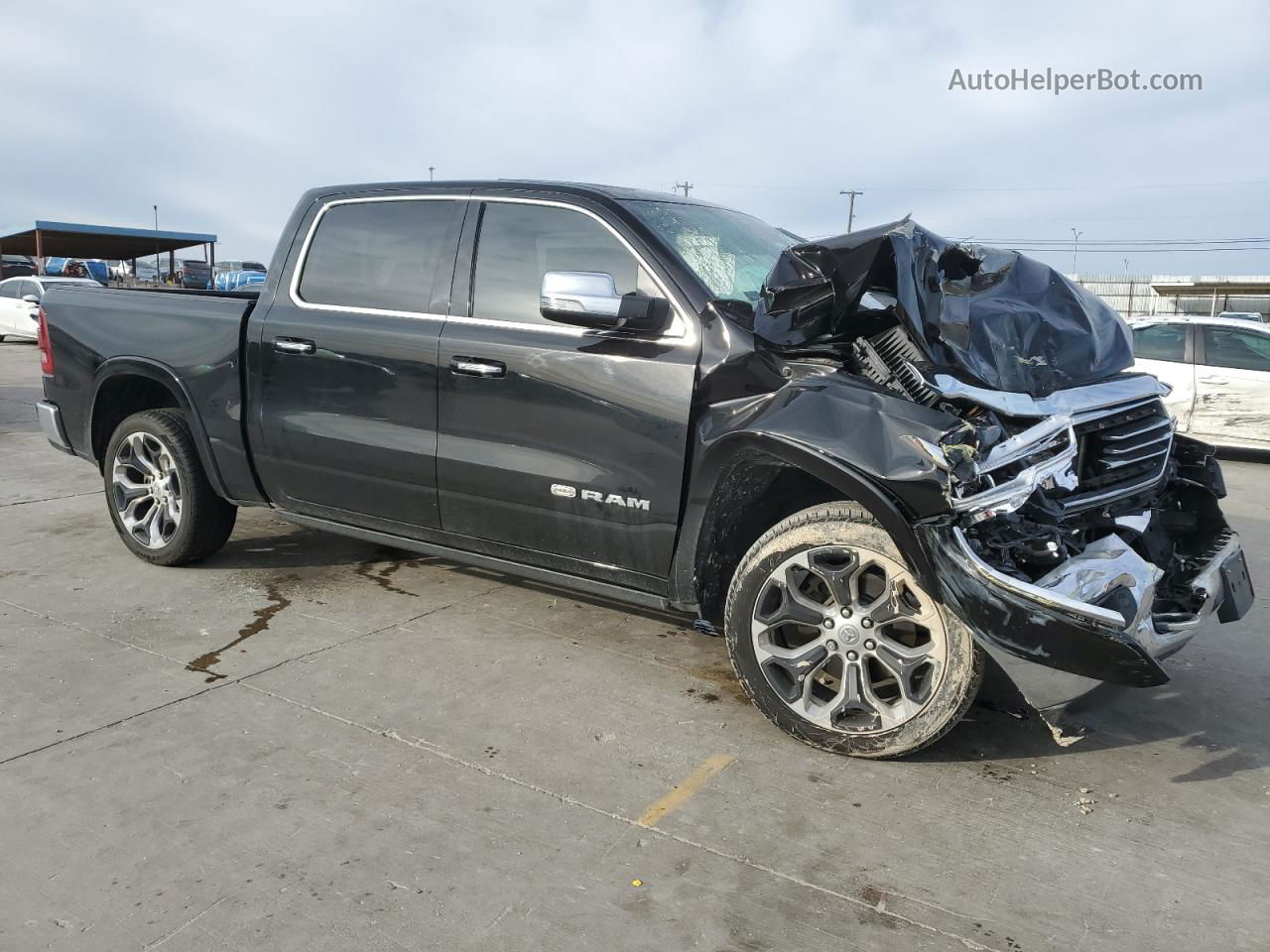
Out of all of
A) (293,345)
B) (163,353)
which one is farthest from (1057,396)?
(163,353)

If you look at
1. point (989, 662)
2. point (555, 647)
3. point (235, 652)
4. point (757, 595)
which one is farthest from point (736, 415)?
point (235, 652)

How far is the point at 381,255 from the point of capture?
14.8 ft

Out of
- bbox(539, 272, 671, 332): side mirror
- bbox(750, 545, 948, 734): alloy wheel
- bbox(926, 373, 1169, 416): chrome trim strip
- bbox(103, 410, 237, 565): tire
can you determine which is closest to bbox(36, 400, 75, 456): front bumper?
bbox(103, 410, 237, 565): tire

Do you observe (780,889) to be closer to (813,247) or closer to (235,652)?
(813,247)

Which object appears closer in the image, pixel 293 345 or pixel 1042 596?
pixel 1042 596

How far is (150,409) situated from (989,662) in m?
4.39

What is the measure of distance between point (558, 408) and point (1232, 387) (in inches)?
344

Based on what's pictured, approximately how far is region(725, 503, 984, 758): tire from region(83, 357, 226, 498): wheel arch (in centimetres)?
296

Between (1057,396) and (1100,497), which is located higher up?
(1057,396)

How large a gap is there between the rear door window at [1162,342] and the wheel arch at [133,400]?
355 inches

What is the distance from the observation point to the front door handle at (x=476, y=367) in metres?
3.97

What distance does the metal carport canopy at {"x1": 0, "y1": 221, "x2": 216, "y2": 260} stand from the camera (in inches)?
1350

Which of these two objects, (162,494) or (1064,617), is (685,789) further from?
(162,494)

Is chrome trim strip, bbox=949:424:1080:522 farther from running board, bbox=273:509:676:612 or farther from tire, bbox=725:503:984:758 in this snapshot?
running board, bbox=273:509:676:612
